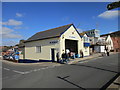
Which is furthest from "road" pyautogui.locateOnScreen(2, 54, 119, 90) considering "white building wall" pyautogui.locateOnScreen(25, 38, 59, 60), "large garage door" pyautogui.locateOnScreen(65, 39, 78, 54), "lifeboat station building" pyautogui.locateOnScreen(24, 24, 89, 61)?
"large garage door" pyautogui.locateOnScreen(65, 39, 78, 54)

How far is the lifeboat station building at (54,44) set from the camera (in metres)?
18.3

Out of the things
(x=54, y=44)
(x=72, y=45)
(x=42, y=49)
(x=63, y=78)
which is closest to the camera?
(x=63, y=78)

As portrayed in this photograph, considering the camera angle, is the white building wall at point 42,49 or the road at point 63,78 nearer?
the road at point 63,78

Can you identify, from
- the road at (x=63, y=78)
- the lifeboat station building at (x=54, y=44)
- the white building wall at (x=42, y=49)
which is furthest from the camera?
the white building wall at (x=42, y=49)

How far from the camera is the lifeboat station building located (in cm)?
1830

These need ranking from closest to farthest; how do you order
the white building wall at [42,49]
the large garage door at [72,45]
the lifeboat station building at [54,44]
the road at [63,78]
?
the road at [63,78], the lifeboat station building at [54,44], the white building wall at [42,49], the large garage door at [72,45]

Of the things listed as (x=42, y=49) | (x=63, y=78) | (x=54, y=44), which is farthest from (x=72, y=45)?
(x=63, y=78)

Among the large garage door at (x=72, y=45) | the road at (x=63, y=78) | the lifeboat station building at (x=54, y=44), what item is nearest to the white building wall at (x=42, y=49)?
the lifeboat station building at (x=54, y=44)

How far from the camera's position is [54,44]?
61.0 feet

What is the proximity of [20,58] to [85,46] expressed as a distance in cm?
1622

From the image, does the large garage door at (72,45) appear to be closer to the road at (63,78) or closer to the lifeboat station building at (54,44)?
the lifeboat station building at (54,44)

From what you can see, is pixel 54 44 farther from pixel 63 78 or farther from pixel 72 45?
pixel 63 78

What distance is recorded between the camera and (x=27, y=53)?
83.6 ft

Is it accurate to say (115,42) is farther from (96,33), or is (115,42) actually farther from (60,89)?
(60,89)
